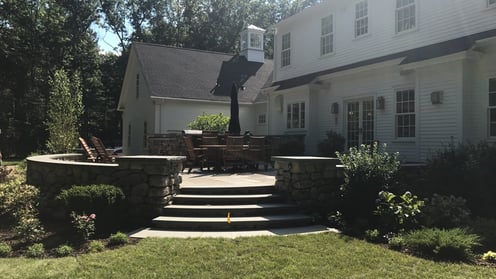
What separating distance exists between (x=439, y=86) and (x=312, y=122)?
5.48 metres

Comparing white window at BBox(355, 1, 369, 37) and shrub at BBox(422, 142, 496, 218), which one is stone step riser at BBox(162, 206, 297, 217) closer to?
shrub at BBox(422, 142, 496, 218)

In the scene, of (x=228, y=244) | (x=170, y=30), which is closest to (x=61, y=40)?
(x=170, y=30)

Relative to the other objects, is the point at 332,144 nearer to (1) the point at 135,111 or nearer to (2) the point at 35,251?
(2) the point at 35,251

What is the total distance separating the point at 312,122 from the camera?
1542 cm

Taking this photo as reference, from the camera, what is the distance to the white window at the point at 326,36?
15.4 metres

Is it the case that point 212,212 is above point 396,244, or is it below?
above

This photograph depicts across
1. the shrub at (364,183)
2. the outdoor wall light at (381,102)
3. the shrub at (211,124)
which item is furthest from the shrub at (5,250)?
the shrub at (211,124)

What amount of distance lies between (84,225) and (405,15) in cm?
1098

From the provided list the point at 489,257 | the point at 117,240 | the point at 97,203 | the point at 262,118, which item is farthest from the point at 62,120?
the point at 489,257

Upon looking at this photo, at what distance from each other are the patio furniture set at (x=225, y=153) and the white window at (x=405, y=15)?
5769mm

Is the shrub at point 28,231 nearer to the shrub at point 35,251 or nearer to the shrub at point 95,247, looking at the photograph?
the shrub at point 35,251

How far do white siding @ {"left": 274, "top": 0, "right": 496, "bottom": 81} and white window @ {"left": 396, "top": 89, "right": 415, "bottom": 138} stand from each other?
4.90 feet

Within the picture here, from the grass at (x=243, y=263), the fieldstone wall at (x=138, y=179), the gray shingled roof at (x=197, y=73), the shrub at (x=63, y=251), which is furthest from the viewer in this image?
the gray shingled roof at (x=197, y=73)

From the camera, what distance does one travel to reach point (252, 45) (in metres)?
26.4
